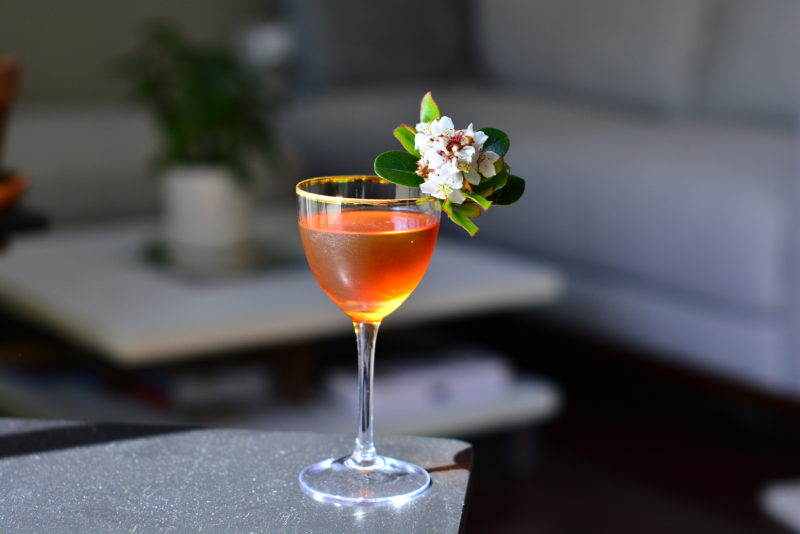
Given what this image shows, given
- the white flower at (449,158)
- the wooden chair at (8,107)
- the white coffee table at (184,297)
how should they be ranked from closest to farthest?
the white flower at (449,158) < the wooden chair at (8,107) < the white coffee table at (184,297)

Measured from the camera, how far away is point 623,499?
74.8 inches

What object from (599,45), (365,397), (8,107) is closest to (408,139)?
(365,397)

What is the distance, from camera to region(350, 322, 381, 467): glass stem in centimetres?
57

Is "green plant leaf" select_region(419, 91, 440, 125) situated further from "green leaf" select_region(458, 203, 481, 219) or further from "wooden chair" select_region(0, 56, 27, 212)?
"wooden chair" select_region(0, 56, 27, 212)

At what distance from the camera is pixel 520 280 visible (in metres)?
1.95

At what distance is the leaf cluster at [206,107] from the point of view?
2.01m

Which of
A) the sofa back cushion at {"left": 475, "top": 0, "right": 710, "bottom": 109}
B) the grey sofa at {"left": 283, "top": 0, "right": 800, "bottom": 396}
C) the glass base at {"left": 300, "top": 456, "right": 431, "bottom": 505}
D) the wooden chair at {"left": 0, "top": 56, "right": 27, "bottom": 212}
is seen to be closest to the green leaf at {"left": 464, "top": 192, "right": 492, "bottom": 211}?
the glass base at {"left": 300, "top": 456, "right": 431, "bottom": 505}

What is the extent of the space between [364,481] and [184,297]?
125cm

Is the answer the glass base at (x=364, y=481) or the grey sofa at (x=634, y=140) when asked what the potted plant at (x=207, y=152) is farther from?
the glass base at (x=364, y=481)

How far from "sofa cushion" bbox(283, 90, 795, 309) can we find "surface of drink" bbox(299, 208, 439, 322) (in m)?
1.62

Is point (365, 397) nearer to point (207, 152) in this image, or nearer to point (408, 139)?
point (408, 139)

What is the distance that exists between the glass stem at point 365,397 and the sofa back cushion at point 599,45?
8.28 ft

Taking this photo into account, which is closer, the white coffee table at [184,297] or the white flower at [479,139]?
the white flower at [479,139]

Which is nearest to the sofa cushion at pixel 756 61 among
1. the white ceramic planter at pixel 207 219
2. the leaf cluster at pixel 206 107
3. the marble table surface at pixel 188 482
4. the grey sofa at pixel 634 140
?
the grey sofa at pixel 634 140
